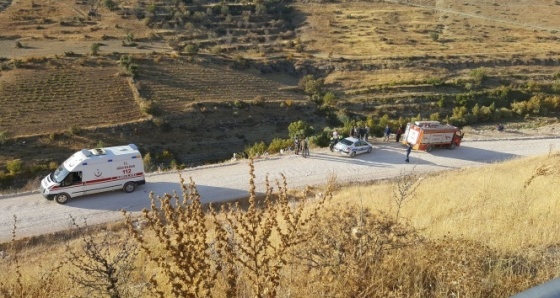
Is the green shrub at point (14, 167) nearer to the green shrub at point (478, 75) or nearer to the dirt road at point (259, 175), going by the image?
the dirt road at point (259, 175)

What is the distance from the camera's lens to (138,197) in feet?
62.4

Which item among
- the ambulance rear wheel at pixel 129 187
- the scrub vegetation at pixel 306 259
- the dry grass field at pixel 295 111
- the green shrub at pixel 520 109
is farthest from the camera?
the green shrub at pixel 520 109

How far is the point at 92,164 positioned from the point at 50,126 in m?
25.0

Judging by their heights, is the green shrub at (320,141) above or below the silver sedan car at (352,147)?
below

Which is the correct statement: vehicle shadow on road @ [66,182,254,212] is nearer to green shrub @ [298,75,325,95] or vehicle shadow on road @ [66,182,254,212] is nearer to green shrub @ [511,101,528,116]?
green shrub @ [511,101,528,116]

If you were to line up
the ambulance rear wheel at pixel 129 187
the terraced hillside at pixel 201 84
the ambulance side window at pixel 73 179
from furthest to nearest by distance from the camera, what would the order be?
the terraced hillside at pixel 201 84 → the ambulance rear wheel at pixel 129 187 → the ambulance side window at pixel 73 179

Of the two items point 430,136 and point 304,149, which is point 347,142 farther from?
point 430,136

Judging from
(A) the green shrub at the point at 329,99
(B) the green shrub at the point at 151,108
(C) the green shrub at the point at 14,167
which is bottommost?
(C) the green shrub at the point at 14,167

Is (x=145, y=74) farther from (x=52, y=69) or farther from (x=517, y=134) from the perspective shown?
(x=517, y=134)

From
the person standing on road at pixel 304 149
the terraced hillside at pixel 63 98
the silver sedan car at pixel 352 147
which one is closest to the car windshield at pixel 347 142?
the silver sedan car at pixel 352 147

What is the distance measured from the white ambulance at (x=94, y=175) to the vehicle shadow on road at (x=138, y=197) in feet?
1.10

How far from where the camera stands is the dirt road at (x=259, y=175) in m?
17.2

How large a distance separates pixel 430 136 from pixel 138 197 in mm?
16500

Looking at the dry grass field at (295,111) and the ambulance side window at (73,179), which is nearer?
the dry grass field at (295,111)
